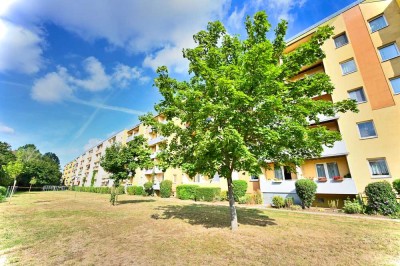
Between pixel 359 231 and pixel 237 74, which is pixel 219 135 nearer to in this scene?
pixel 237 74

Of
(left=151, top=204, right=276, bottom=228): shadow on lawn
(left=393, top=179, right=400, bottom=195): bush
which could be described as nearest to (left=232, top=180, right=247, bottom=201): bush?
(left=151, top=204, right=276, bottom=228): shadow on lawn

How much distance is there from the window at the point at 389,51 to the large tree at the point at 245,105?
1302cm

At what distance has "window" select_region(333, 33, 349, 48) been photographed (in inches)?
749

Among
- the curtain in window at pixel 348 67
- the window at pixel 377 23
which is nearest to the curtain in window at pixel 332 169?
the curtain in window at pixel 348 67

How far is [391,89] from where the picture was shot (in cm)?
1570

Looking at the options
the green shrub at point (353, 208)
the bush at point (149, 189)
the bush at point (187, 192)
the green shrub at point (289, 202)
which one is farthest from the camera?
the bush at point (149, 189)

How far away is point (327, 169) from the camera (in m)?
18.1

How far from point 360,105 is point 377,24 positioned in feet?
25.6

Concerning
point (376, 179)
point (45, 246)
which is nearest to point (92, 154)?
point (45, 246)

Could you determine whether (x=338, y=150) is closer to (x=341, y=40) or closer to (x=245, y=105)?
(x=341, y=40)

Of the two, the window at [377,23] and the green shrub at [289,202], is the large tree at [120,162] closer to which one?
the green shrub at [289,202]

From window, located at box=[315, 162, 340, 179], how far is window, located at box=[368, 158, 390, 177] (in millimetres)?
2439

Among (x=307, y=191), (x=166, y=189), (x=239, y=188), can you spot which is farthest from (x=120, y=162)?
(x=307, y=191)

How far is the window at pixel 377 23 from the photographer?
682 inches
